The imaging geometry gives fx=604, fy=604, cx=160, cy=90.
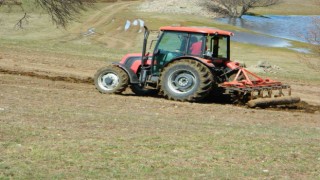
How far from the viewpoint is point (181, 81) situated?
559 inches

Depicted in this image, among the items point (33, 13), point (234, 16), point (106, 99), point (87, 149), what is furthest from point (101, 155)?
point (234, 16)

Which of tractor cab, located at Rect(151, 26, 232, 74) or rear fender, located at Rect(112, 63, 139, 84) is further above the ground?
tractor cab, located at Rect(151, 26, 232, 74)

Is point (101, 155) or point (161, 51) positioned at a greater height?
point (161, 51)

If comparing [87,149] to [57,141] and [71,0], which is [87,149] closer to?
[57,141]

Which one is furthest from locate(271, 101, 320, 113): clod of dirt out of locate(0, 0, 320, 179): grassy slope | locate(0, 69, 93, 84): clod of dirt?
locate(0, 69, 93, 84): clod of dirt

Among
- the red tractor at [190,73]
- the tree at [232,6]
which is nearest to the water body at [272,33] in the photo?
the tree at [232,6]

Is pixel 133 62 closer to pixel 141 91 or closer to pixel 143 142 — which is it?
pixel 141 91

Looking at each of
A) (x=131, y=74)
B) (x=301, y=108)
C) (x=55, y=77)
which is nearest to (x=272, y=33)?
(x=55, y=77)

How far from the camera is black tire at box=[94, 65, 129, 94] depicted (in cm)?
1487

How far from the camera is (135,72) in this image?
49.7 ft

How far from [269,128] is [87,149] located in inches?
169

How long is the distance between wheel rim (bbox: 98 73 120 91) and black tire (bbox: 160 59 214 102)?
1319mm

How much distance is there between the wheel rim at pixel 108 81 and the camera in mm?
15045

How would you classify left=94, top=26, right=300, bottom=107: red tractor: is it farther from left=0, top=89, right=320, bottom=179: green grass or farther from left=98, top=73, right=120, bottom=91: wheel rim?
left=0, top=89, right=320, bottom=179: green grass
